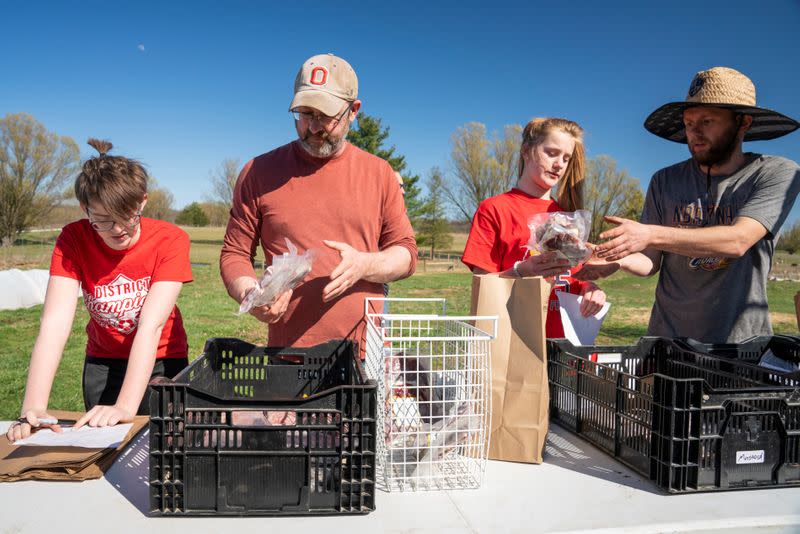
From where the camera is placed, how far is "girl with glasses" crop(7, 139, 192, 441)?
1862 mm

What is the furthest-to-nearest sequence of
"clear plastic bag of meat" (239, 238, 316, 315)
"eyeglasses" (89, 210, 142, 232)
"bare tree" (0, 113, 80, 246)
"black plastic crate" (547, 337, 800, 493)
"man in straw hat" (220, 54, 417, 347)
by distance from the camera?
"bare tree" (0, 113, 80, 246) < "man in straw hat" (220, 54, 417, 347) < "eyeglasses" (89, 210, 142, 232) < "clear plastic bag of meat" (239, 238, 316, 315) < "black plastic crate" (547, 337, 800, 493)

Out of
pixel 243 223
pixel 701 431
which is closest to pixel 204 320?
pixel 243 223

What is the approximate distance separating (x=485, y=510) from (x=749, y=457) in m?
0.76

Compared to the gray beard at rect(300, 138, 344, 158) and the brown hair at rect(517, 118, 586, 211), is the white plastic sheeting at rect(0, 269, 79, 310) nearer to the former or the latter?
the gray beard at rect(300, 138, 344, 158)

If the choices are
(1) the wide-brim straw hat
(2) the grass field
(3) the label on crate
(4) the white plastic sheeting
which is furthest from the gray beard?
(4) the white plastic sheeting

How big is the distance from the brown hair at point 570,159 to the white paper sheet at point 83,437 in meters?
1.92

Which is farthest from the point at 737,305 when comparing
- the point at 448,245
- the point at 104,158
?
the point at 448,245

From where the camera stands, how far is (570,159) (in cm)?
265

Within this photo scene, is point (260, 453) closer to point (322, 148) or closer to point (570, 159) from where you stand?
point (322, 148)

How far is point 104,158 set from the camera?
6.69 ft

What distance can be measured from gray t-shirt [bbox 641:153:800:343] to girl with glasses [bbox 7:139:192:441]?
1994mm

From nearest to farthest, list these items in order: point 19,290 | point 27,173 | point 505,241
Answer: point 505,241 < point 19,290 < point 27,173

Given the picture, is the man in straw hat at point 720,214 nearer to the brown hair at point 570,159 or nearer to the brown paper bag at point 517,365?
the brown hair at point 570,159

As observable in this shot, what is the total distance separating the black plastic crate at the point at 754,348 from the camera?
83.8 inches
